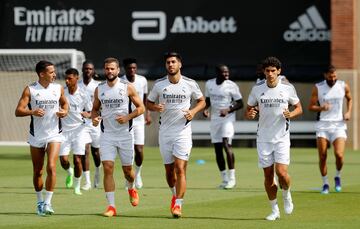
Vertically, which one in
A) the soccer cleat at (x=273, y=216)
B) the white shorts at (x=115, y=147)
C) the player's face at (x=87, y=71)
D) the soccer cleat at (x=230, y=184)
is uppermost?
the player's face at (x=87, y=71)

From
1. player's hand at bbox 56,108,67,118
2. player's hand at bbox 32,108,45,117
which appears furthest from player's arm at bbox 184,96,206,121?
player's hand at bbox 32,108,45,117

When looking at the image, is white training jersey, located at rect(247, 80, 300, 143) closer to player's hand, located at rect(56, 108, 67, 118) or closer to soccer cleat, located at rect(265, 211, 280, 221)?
soccer cleat, located at rect(265, 211, 280, 221)

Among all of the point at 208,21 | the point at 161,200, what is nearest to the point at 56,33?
the point at 208,21

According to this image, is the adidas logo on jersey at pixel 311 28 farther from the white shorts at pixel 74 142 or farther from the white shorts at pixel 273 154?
the white shorts at pixel 273 154

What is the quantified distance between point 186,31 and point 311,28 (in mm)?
4779

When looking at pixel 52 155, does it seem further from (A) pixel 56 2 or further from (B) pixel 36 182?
(A) pixel 56 2

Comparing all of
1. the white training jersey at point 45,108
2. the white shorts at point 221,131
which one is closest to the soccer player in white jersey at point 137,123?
the white shorts at point 221,131

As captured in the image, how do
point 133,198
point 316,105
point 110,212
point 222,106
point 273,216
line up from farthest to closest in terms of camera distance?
point 222,106
point 316,105
point 133,198
point 110,212
point 273,216

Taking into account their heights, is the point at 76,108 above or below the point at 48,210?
above

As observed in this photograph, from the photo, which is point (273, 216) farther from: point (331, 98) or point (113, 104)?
point (331, 98)

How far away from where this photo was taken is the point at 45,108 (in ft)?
60.0

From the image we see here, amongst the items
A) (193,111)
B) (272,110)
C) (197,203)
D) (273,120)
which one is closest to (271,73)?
(272,110)

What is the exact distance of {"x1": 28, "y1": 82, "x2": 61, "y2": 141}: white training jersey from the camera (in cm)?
1822

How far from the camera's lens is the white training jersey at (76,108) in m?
23.3
